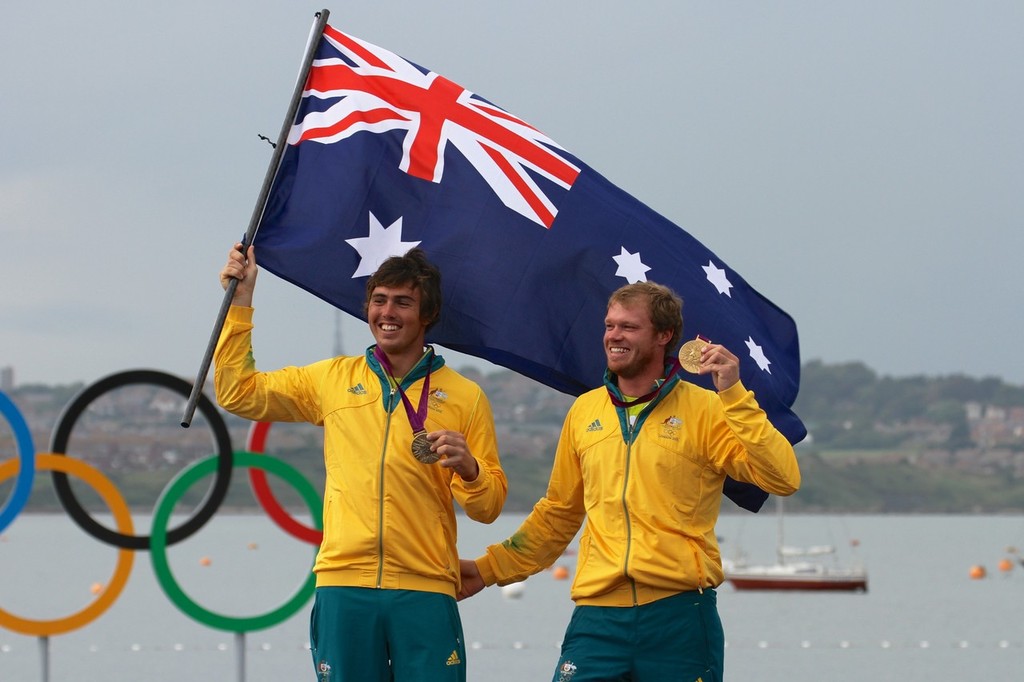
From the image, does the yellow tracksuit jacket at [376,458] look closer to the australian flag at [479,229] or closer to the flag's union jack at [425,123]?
the australian flag at [479,229]

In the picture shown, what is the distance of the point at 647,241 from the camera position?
648cm

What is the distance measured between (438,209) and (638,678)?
2.11 metres

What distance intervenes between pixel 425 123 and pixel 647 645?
7.93 feet

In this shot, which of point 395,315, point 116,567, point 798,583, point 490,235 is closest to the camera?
point 395,315

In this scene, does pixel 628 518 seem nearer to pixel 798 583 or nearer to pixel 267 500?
pixel 267 500

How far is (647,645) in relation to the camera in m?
5.40

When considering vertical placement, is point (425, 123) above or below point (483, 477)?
above

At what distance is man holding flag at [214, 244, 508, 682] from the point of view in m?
5.40

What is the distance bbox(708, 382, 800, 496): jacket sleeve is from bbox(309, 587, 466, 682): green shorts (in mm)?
1122

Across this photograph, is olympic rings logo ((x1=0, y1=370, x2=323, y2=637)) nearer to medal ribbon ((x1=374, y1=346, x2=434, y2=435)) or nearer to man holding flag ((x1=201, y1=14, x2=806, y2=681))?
man holding flag ((x1=201, y1=14, x2=806, y2=681))

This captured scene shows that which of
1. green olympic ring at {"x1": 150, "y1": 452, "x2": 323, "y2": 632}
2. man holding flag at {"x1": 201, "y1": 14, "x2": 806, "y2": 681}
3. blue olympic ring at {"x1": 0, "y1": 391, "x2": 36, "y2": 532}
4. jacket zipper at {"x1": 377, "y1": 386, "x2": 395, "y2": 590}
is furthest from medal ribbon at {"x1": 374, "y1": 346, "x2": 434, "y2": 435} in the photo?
blue olympic ring at {"x1": 0, "y1": 391, "x2": 36, "y2": 532}

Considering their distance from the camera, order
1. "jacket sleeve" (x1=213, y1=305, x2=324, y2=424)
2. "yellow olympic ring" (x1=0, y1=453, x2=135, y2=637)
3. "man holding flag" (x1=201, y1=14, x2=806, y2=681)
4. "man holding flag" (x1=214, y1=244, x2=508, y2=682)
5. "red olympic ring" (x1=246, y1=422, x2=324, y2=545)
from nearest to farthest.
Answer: "man holding flag" (x1=214, y1=244, x2=508, y2=682)
"jacket sleeve" (x1=213, y1=305, x2=324, y2=424)
"man holding flag" (x1=201, y1=14, x2=806, y2=681)
"red olympic ring" (x1=246, y1=422, x2=324, y2=545)
"yellow olympic ring" (x1=0, y1=453, x2=135, y2=637)

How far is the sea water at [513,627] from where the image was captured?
27516 millimetres

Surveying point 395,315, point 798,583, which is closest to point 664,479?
point 395,315
